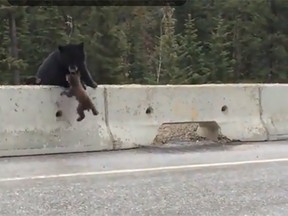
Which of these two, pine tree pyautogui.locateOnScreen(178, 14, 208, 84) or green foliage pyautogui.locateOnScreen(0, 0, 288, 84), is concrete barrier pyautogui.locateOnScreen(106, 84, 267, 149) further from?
pine tree pyautogui.locateOnScreen(178, 14, 208, 84)

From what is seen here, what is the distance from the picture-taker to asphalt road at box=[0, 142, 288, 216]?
5.75 metres

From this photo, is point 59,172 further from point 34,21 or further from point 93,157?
point 34,21

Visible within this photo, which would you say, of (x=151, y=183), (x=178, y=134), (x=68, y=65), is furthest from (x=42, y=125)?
(x=178, y=134)

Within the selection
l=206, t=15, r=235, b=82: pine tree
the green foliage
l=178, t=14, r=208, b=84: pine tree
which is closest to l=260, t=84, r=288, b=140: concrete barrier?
the green foliage

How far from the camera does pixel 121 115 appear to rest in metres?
9.05

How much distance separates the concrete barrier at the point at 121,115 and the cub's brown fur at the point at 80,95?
0.12 m

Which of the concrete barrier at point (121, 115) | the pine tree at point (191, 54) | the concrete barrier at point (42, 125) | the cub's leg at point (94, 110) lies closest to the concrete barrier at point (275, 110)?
the concrete barrier at point (121, 115)

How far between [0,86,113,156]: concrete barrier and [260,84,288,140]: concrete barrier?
258cm

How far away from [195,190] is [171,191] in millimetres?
241

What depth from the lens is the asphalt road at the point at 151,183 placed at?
5.75 meters

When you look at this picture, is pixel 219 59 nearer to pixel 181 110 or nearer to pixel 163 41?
pixel 163 41

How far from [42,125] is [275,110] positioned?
363 cm

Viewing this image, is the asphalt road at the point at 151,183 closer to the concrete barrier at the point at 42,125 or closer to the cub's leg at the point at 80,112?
the concrete barrier at the point at 42,125

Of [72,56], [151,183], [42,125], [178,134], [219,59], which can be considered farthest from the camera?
[219,59]
